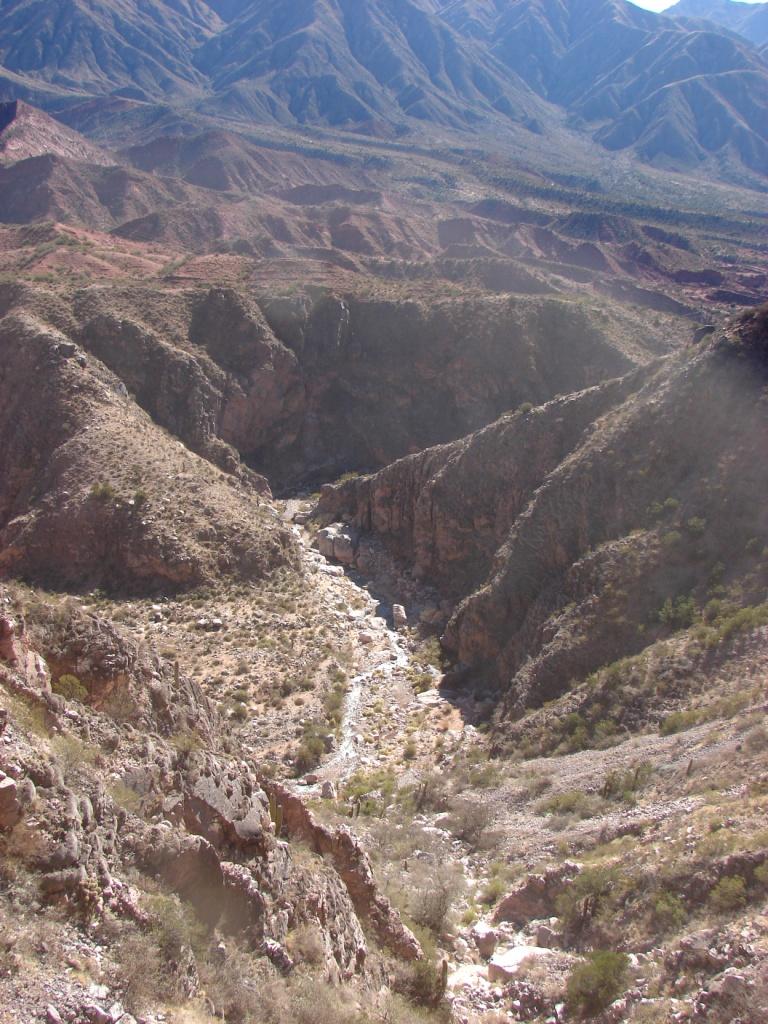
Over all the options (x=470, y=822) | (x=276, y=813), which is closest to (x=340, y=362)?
(x=470, y=822)

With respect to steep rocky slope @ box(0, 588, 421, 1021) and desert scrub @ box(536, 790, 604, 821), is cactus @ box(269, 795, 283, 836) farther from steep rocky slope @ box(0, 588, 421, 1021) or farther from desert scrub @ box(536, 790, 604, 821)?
desert scrub @ box(536, 790, 604, 821)

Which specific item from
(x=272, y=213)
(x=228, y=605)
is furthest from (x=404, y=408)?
(x=272, y=213)

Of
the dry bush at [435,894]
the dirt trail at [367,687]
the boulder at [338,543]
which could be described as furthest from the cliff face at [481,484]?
the dry bush at [435,894]

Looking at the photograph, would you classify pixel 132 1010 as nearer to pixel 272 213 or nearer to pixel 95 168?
pixel 272 213

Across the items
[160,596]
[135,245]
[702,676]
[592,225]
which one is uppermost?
[592,225]

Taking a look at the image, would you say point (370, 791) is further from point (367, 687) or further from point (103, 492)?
point (103, 492)

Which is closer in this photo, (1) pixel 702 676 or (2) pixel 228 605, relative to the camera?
(1) pixel 702 676
